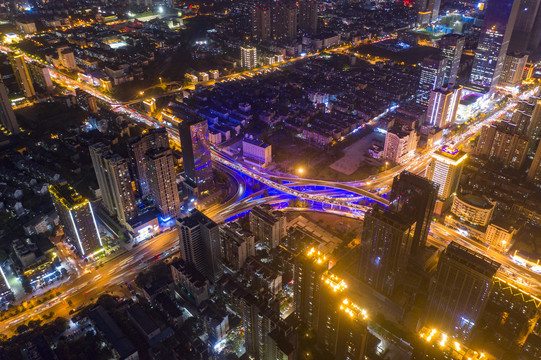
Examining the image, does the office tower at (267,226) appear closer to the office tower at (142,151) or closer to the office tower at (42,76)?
the office tower at (142,151)

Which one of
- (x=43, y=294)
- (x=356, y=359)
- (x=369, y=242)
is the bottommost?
(x=43, y=294)

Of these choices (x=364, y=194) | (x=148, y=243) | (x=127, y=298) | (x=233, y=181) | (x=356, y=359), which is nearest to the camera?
(x=356, y=359)

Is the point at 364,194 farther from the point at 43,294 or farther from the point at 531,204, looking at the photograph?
the point at 43,294

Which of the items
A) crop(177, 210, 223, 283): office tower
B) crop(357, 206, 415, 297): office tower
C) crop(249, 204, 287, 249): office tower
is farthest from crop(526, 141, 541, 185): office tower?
crop(177, 210, 223, 283): office tower

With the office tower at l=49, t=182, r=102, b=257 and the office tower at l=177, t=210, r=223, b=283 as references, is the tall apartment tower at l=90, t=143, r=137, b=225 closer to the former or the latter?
the office tower at l=49, t=182, r=102, b=257

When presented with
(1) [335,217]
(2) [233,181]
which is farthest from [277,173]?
(1) [335,217]

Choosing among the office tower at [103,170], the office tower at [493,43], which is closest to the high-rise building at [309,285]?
the office tower at [103,170]
